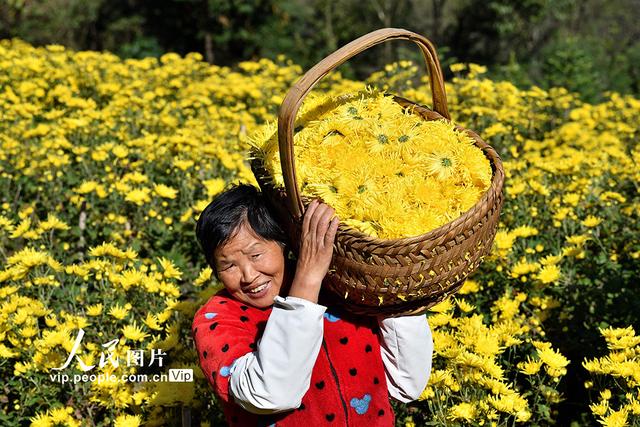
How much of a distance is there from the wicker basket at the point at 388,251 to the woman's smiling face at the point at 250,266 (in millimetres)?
89

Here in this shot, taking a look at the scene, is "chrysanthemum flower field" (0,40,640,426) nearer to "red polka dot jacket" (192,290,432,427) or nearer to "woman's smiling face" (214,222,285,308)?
"red polka dot jacket" (192,290,432,427)

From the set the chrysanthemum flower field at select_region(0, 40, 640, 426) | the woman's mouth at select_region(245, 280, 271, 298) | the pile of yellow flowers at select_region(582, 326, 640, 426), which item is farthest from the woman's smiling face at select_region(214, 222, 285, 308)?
the pile of yellow flowers at select_region(582, 326, 640, 426)

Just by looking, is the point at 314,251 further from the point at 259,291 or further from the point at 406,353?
the point at 406,353

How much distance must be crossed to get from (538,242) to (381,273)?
6.51 ft

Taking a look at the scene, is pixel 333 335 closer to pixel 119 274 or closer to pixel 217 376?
pixel 217 376

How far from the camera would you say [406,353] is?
Answer: 186cm

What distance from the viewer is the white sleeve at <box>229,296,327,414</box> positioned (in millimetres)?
1530

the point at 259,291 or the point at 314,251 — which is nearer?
the point at 314,251

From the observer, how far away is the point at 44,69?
5930 millimetres

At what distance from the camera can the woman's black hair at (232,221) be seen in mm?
1795

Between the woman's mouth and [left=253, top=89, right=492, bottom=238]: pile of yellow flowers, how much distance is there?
0.26 meters

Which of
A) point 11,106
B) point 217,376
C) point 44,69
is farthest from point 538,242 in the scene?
point 44,69

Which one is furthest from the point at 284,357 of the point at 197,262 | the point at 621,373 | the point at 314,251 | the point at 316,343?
the point at 197,262

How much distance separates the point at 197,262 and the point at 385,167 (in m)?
2.13
